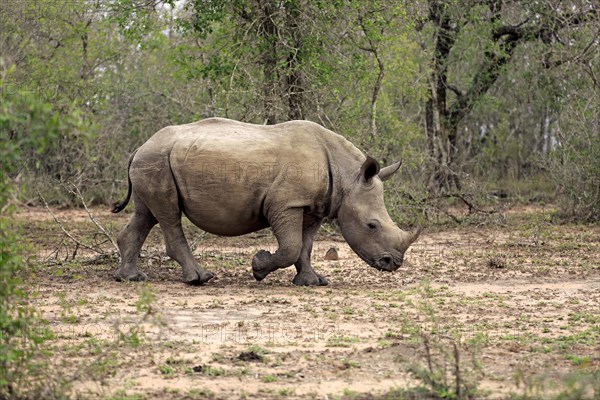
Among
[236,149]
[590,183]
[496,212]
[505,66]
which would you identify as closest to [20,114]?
[236,149]

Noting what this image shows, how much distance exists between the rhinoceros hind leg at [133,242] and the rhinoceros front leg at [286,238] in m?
1.37

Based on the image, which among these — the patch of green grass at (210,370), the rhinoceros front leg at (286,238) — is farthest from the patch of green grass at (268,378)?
the rhinoceros front leg at (286,238)

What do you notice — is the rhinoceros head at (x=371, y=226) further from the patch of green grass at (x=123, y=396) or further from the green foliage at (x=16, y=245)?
the green foliage at (x=16, y=245)

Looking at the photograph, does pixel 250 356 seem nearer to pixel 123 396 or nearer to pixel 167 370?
pixel 167 370

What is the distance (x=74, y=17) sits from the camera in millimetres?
22875

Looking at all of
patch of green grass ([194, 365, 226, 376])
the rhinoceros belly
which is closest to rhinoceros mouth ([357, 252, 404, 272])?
the rhinoceros belly

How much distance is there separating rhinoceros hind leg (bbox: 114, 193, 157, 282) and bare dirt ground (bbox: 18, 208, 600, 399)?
194mm

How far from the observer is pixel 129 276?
11.2 meters

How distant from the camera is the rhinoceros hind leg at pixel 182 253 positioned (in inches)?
436

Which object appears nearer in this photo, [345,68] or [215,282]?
[215,282]

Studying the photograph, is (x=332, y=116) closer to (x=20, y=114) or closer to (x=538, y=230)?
(x=538, y=230)

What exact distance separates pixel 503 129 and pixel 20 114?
24444 millimetres

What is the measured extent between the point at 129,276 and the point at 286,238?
1779 millimetres

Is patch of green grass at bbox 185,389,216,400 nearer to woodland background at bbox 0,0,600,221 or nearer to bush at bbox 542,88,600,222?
woodland background at bbox 0,0,600,221
